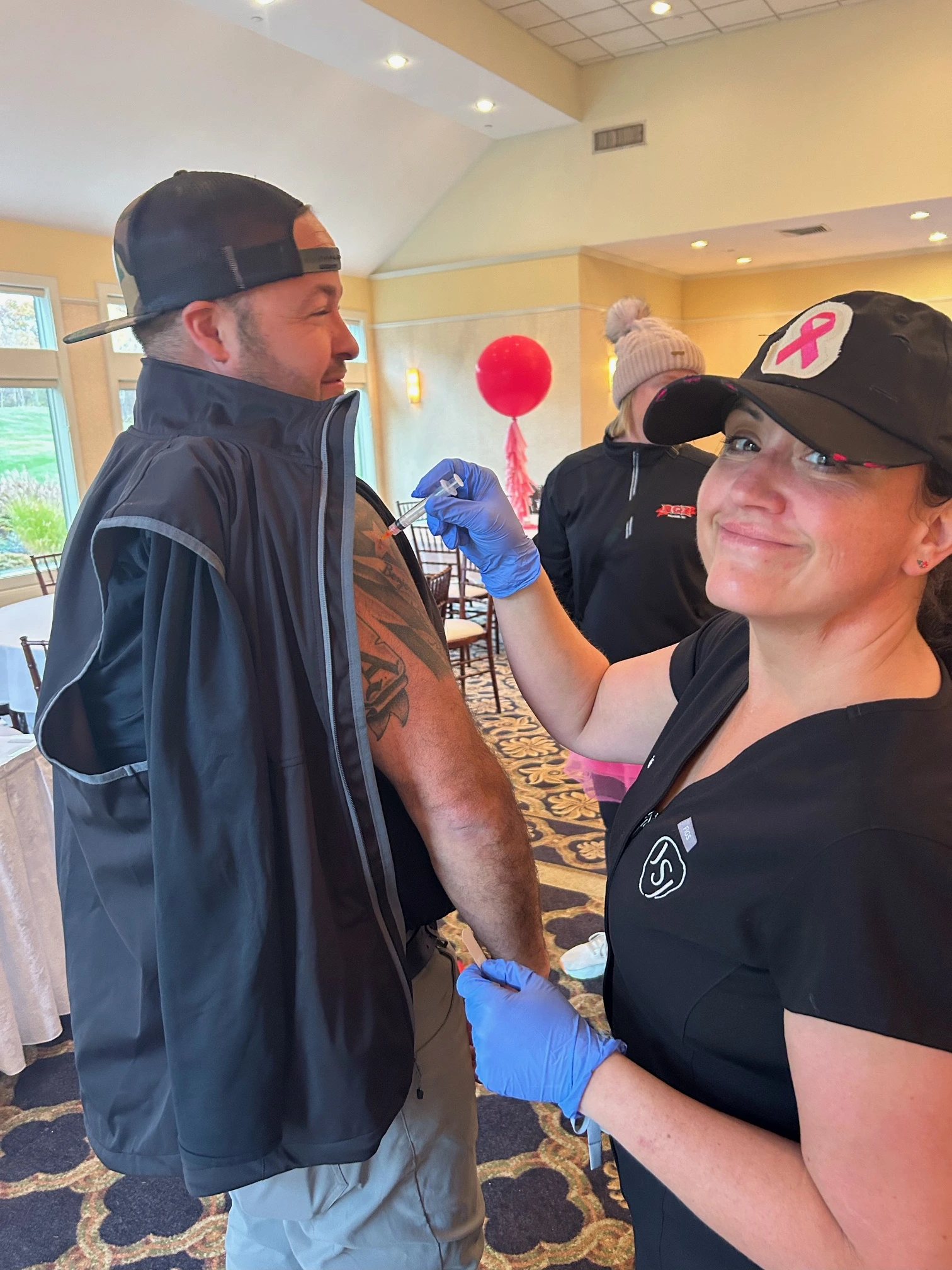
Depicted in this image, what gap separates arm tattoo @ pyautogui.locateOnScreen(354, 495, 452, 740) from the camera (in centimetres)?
93

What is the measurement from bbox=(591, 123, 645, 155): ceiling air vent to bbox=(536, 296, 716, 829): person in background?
566 cm

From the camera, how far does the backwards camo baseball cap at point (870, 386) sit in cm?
68

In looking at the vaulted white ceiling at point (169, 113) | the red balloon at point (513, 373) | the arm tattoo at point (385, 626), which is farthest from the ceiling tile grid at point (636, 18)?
the arm tattoo at point (385, 626)

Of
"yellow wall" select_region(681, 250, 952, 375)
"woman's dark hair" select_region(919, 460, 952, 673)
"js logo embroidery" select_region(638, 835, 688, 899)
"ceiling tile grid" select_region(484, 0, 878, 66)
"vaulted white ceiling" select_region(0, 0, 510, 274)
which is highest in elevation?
"ceiling tile grid" select_region(484, 0, 878, 66)

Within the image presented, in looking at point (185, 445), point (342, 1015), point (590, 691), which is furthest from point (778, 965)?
point (185, 445)

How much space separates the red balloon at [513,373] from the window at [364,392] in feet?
8.53

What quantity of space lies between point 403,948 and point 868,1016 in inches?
20.6

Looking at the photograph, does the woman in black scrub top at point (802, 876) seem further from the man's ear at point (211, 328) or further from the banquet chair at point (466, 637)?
the banquet chair at point (466, 637)

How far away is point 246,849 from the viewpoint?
0.83 metres

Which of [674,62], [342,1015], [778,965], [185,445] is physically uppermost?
[674,62]

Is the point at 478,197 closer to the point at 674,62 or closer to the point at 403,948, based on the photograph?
the point at 674,62

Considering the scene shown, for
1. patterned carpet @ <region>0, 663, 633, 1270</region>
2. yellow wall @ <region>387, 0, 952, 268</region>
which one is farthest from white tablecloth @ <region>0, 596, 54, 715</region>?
yellow wall @ <region>387, 0, 952, 268</region>

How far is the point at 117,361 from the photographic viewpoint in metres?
6.22

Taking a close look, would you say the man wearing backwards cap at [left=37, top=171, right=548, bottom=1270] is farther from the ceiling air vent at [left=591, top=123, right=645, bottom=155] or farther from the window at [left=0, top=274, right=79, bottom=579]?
the ceiling air vent at [left=591, top=123, right=645, bottom=155]
